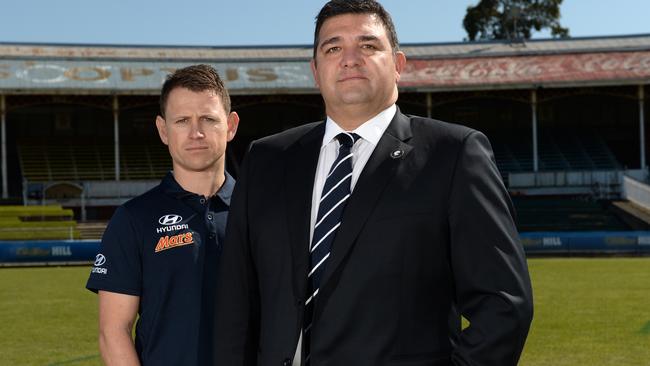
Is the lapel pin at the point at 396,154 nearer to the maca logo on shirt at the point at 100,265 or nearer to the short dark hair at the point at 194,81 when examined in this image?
the short dark hair at the point at 194,81

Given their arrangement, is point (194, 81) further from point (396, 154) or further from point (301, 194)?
point (396, 154)

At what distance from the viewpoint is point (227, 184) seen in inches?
148

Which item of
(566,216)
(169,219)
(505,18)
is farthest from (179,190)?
(505,18)

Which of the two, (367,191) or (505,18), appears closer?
(367,191)

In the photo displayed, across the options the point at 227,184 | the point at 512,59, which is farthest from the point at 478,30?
the point at 227,184

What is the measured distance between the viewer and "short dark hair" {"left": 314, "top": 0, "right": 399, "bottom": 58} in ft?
9.64

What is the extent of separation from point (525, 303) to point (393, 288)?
417 millimetres

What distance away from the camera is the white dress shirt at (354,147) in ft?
9.66

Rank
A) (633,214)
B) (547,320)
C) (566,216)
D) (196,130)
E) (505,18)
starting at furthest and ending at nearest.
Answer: (505,18)
(566,216)
(633,214)
(547,320)
(196,130)

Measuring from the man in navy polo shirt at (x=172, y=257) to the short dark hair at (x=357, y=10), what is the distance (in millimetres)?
758

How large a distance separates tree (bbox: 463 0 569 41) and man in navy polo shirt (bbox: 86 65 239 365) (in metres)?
69.2

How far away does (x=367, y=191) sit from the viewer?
2.79m

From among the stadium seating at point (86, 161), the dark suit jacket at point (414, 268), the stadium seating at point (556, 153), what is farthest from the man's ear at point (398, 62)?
the stadium seating at point (556, 153)

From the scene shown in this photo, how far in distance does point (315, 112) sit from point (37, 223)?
16515 millimetres
